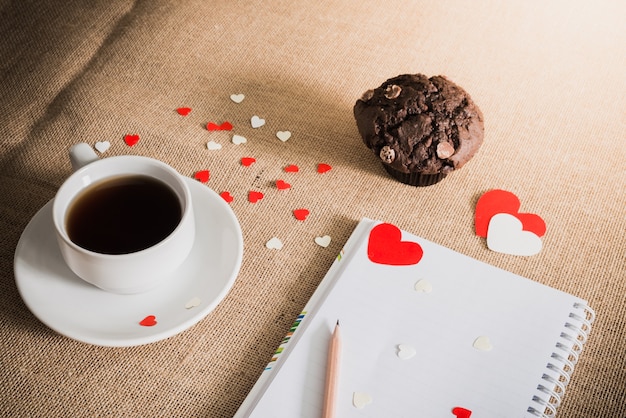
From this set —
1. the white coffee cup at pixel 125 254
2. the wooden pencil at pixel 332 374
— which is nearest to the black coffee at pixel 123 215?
the white coffee cup at pixel 125 254

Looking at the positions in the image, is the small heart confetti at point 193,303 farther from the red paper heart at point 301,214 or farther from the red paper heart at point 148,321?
the red paper heart at point 301,214

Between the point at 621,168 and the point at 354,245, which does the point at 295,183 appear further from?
the point at 621,168

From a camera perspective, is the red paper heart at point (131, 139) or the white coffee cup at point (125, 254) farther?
the red paper heart at point (131, 139)

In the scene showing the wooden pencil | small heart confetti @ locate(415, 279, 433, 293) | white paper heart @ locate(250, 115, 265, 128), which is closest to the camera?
the wooden pencil

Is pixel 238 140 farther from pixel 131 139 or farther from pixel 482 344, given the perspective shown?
pixel 482 344

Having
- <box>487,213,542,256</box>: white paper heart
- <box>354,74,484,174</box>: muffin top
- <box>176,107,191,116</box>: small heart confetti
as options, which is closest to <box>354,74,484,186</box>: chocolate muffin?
<box>354,74,484,174</box>: muffin top

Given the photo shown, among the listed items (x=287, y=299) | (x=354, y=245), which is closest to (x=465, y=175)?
(x=354, y=245)

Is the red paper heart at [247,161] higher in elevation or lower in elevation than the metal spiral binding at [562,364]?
higher

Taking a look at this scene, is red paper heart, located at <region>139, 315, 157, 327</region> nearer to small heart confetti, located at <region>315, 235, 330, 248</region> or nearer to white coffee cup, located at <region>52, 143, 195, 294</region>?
white coffee cup, located at <region>52, 143, 195, 294</region>
